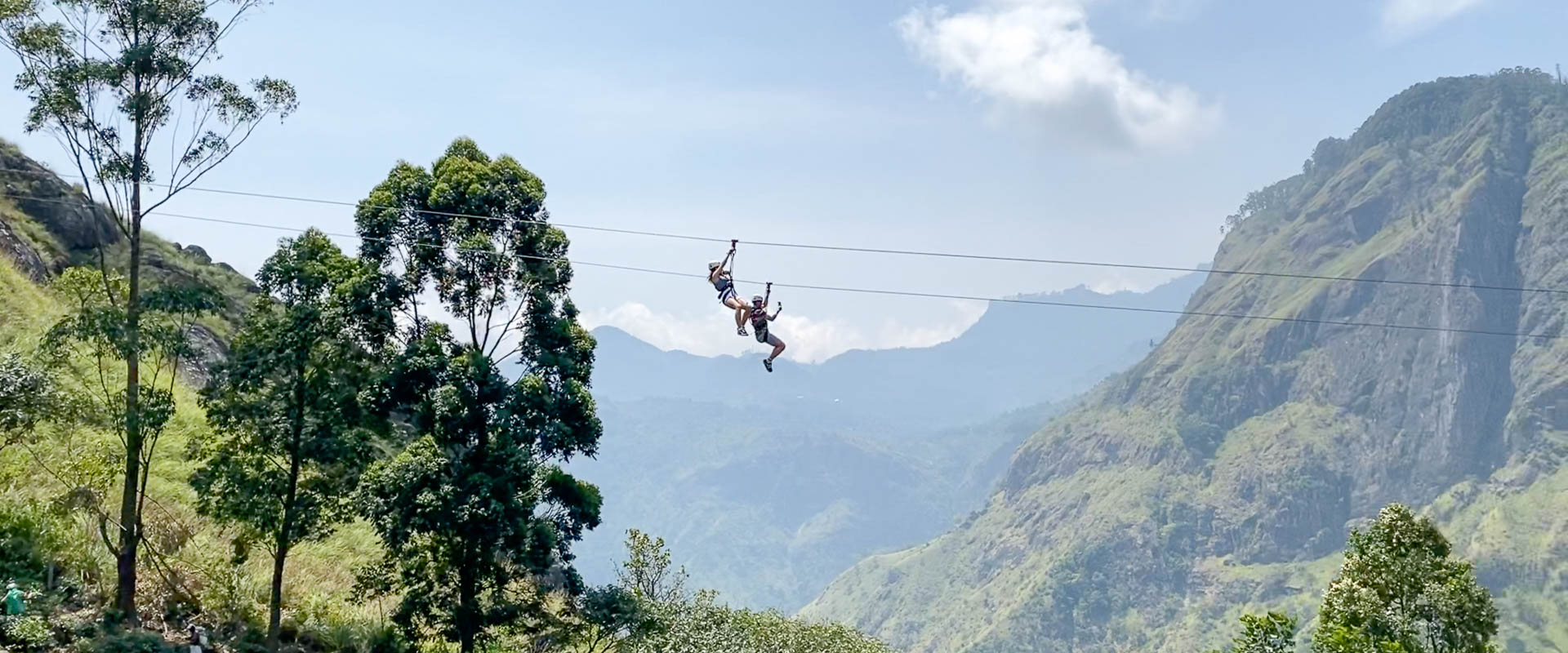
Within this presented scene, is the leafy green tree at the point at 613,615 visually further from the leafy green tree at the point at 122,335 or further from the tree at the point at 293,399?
the leafy green tree at the point at 122,335

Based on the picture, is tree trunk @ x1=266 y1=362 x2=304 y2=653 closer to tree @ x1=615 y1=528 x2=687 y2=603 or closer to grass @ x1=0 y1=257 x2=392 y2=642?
grass @ x1=0 y1=257 x2=392 y2=642

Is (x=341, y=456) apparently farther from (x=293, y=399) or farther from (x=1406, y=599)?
(x=1406, y=599)

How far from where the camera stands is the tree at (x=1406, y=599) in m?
28.9

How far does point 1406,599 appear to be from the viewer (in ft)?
97.6

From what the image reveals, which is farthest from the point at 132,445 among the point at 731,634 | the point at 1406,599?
the point at 1406,599

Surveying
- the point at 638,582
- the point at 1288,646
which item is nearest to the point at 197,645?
the point at 638,582

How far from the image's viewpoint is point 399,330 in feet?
78.0

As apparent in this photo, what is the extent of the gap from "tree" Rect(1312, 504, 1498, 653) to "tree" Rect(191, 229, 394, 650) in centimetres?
2367

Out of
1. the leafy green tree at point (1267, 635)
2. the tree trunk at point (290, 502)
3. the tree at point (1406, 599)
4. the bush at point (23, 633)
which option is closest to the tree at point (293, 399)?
the tree trunk at point (290, 502)

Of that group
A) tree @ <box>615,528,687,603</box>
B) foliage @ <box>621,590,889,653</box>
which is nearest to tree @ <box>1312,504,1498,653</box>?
foliage @ <box>621,590,889,653</box>

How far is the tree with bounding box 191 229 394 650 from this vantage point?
2183 centimetres

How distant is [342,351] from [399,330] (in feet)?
4.67

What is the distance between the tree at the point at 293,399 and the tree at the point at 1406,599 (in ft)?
77.7

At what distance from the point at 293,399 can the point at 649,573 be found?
43.8ft
